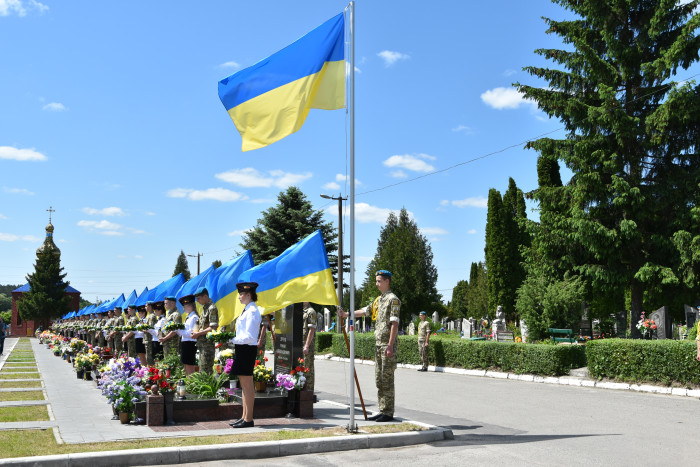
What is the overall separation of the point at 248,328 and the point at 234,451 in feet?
6.52

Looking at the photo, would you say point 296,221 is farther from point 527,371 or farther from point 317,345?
point 527,371

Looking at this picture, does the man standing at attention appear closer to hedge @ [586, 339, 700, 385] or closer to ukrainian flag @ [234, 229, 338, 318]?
hedge @ [586, 339, 700, 385]

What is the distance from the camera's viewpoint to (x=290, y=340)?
10469 mm

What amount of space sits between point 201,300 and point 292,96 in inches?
197

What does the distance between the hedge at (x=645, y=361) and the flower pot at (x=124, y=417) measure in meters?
11.6

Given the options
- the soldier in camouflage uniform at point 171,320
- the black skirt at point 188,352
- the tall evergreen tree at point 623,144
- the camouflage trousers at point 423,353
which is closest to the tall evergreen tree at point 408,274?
the tall evergreen tree at point 623,144

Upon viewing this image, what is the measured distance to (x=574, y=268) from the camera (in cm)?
2528

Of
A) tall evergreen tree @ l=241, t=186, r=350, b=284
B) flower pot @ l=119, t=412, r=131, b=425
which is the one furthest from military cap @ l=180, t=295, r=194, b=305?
tall evergreen tree @ l=241, t=186, r=350, b=284

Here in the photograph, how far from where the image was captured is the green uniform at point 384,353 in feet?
30.1

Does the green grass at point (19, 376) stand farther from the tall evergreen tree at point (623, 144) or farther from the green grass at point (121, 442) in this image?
the tall evergreen tree at point (623, 144)

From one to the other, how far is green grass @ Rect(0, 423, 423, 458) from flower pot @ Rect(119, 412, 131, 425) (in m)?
1.03

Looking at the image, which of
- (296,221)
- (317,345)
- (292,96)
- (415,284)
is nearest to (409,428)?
(292,96)

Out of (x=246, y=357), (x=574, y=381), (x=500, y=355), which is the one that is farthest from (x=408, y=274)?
(x=246, y=357)

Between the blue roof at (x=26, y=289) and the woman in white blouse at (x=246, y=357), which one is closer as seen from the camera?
the woman in white blouse at (x=246, y=357)
